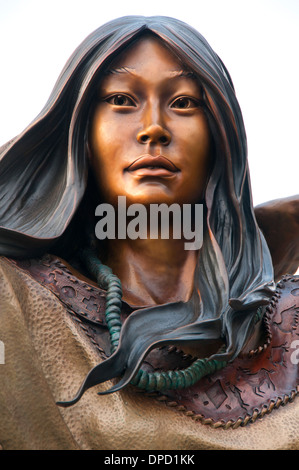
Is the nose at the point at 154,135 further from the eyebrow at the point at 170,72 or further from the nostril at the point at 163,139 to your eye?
the eyebrow at the point at 170,72

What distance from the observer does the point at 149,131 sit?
3129mm

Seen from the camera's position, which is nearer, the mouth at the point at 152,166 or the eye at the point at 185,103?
the mouth at the point at 152,166

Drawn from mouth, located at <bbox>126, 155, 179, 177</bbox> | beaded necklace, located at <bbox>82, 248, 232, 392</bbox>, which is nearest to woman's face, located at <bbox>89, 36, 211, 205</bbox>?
mouth, located at <bbox>126, 155, 179, 177</bbox>

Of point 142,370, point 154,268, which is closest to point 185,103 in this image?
point 154,268

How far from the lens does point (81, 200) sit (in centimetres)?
326

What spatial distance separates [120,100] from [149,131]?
0.20m

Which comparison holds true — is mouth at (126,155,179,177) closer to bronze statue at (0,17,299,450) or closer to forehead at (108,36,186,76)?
bronze statue at (0,17,299,450)

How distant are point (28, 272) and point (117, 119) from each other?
0.61 m

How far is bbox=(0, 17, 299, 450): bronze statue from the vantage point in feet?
9.37

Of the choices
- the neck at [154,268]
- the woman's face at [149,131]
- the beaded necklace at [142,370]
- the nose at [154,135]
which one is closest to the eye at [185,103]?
the woman's face at [149,131]

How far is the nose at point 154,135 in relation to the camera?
3129mm
